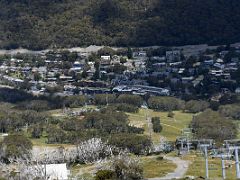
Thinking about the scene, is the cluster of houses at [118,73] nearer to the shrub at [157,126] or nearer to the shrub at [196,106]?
the shrub at [196,106]

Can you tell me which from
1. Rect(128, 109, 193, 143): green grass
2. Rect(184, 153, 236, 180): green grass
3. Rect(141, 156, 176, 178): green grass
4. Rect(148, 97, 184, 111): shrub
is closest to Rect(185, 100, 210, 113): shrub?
Rect(148, 97, 184, 111): shrub

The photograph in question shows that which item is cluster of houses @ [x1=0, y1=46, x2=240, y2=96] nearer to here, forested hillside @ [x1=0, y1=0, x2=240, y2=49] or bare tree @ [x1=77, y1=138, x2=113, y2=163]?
forested hillside @ [x1=0, y1=0, x2=240, y2=49]

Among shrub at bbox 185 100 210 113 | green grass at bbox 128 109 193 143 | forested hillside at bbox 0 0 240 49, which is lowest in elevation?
green grass at bbox 128 109 193 143

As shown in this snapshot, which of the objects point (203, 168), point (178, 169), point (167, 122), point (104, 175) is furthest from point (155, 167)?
point (167, 122)

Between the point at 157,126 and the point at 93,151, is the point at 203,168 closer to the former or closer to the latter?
the point at 93,151

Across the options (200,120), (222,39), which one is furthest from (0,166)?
(222,39)

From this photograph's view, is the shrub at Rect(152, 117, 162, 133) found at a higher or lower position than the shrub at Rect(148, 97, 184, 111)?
lower

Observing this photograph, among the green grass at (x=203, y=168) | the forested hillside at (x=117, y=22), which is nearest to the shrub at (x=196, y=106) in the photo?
the green grass at (x=203, y=168)
